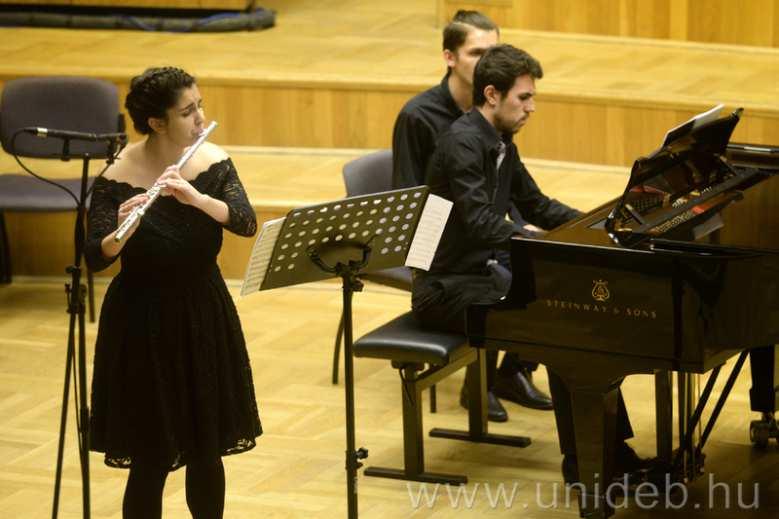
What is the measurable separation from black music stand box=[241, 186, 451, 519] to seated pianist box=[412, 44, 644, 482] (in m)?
0.64

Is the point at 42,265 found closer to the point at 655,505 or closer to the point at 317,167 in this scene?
the point at 317,167

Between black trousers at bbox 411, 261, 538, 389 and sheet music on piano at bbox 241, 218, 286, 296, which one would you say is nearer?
sheet music on piano at bbox 241, 218, 286, 296

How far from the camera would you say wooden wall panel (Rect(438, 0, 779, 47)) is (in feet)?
22.6

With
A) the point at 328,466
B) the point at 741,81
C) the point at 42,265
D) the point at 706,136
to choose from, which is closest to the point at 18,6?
the point at 42,265

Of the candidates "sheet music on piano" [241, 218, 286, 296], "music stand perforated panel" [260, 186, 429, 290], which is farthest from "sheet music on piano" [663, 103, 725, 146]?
"sheet music on piano" [241, 218, 286, 296]

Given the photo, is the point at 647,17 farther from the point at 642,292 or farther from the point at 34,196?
the point at 642,292

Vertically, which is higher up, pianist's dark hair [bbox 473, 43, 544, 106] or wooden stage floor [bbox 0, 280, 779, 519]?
pianist's dark hair [bbox 473, 43, 544, 106]

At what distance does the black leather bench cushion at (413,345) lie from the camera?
13.4 ft

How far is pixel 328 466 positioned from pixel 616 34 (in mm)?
3623

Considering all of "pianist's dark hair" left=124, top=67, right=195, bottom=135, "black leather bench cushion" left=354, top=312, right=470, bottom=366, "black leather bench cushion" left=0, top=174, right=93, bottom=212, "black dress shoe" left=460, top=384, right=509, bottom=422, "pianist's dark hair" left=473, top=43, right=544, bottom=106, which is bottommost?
"black dress shoe" left=460, top=384, right=509, bottom=422

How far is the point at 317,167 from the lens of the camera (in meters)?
6.54

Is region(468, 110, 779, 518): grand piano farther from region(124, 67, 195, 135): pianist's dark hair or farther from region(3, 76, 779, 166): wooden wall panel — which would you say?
region(3, 76, 779, 166): wooden wall panel

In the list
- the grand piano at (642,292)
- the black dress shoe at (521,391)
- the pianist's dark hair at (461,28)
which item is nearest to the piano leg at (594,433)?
→ the grand piano at (642,292)

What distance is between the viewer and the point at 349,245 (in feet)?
11.0
